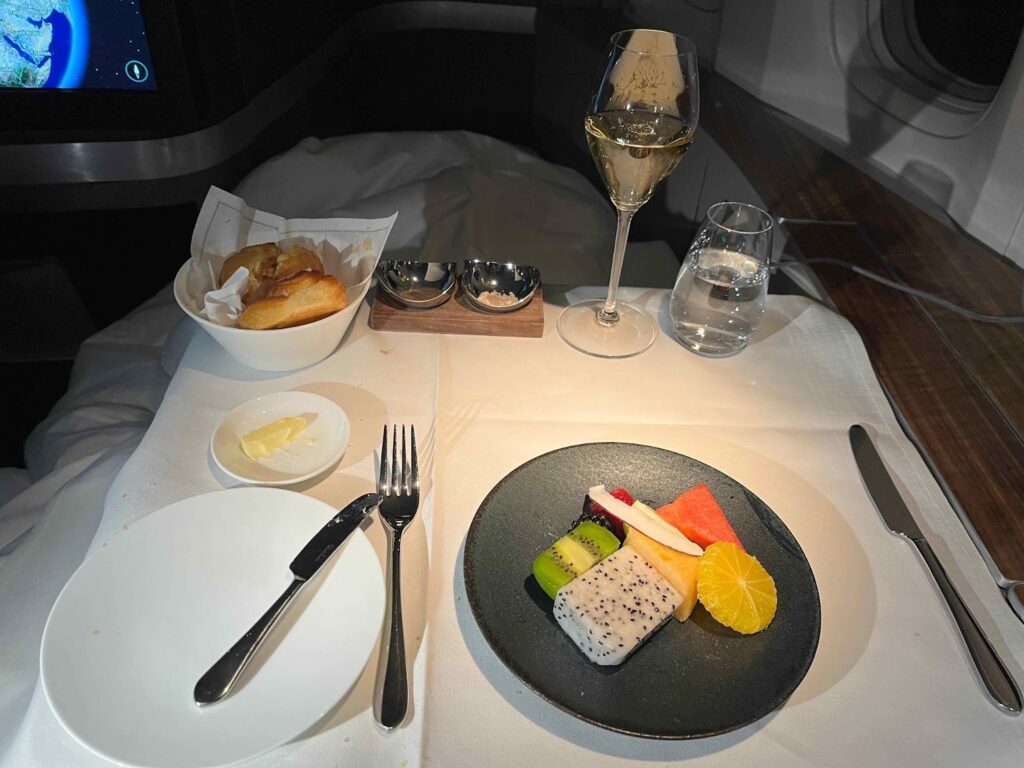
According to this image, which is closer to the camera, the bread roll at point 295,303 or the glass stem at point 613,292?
the bread roll at point 295,303

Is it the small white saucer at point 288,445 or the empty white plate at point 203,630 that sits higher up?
the empty white plate at point 203,630

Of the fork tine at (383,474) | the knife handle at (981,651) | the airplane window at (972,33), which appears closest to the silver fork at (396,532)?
the fork tine at (383,474)

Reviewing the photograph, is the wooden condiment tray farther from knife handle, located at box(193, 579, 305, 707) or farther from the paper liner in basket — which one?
knife handle, located at box(193, 579, 305, 707)

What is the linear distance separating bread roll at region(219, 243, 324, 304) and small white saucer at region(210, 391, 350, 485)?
0.47ft

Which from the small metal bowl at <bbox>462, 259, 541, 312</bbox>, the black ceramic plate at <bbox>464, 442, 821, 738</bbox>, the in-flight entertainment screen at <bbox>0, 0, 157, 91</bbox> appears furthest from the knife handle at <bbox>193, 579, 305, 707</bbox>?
the in-flight entertainment screen at <bbox>0, 0, 157, 91</bbox>

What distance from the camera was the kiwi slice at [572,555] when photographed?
0.54 meters

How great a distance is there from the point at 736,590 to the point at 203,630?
1.28ft

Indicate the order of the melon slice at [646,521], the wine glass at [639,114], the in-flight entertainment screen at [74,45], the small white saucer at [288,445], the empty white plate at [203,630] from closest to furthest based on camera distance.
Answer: the empty white plate at [203,630]
the melon slice at [646,521]
the small white saucer at [288,445]
the wine glass at [639,114]
the in-flight entertainment screen at [74,45]

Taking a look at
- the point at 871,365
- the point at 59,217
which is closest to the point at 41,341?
the point at 59,217

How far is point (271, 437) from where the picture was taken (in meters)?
0.68

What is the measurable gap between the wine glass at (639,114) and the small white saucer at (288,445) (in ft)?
1.07

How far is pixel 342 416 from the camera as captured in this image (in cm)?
71

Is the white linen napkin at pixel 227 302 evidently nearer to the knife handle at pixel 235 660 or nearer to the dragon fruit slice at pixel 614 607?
the knife handle at pixel 235 660

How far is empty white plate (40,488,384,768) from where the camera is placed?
44cm
